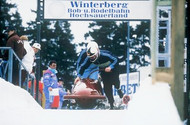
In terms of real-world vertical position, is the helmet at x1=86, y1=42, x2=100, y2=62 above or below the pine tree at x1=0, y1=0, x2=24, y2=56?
below

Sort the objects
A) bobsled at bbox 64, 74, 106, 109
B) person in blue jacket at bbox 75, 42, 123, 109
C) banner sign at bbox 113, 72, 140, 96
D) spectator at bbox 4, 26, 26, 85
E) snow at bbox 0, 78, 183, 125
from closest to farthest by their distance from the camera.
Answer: snow at bbox 0, 78, 183, 125 < spectator at bbox 4, 26, 26, 85 < bobsled at bbox 64, 74, 106, 109 < person in blue jacket at bbox 75, 42, 123, 109 < banner sign at bbox 113, 72, 140, 96

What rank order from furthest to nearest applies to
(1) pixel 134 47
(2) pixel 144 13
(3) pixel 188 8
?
(1) pixel 134 47 → (2) pixel 144 13 → (3) pixel 188 8

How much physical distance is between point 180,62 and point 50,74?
18.7 ft

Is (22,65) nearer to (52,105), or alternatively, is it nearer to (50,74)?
(50,74)

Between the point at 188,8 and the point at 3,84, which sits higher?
the point at 188,8

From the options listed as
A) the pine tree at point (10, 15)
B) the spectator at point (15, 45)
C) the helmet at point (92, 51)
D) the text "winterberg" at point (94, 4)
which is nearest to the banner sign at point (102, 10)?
the text "winterberg" at point (94, 4)

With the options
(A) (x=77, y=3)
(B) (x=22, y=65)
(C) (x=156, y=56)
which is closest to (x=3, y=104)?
(C) (x=156, y=56)

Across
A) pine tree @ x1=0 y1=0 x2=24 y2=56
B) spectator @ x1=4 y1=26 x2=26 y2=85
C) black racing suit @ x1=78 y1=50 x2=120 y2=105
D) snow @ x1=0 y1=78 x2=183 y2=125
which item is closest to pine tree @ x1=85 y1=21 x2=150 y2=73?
pine tree @ x1=0 y1=0 x2=24 y2=56

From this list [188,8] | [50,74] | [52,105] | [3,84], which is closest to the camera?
[188,8]

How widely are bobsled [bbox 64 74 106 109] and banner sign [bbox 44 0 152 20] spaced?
6.29ft

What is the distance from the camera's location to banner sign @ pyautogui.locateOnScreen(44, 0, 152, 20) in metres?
10.9

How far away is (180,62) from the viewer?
4160 millimetres

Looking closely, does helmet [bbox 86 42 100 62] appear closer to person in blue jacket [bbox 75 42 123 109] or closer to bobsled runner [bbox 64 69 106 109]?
person in blue jacket [bbox 75 42 123 109]

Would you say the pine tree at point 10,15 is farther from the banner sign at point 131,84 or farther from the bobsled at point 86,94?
the bobsled at point 86,94
